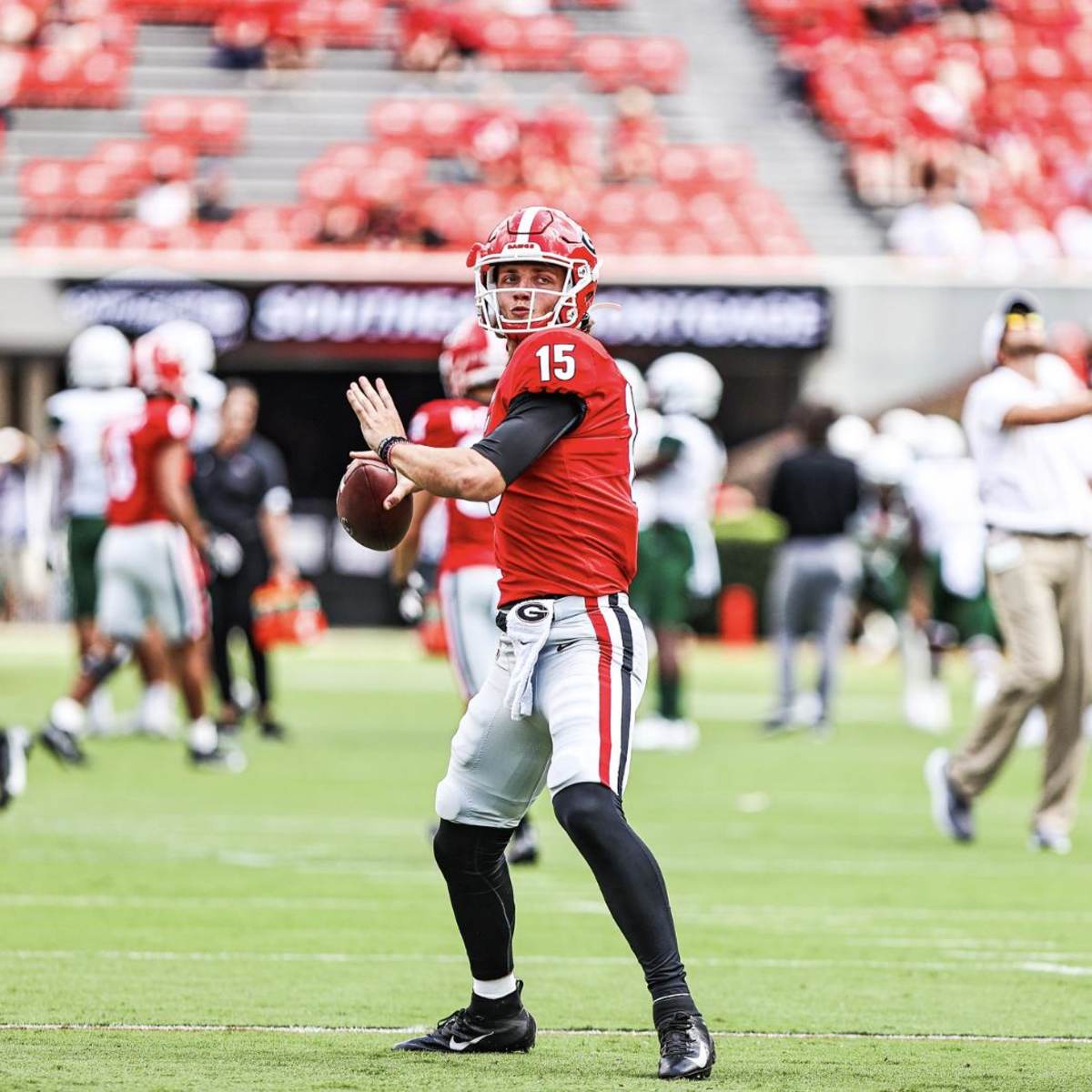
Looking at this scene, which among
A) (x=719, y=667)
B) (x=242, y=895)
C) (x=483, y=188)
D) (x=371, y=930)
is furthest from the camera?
(x=483, y=188)

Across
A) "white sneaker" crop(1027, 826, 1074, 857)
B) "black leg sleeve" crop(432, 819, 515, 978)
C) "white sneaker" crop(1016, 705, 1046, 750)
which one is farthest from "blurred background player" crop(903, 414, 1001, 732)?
"black leg sleeve" crop(432, 819, 515, 978)

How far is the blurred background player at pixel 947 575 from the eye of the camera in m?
15.2

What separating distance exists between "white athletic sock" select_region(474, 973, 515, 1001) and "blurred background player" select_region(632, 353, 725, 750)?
8476 millimetres

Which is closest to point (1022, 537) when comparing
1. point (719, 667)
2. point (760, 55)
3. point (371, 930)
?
point (371, 930)

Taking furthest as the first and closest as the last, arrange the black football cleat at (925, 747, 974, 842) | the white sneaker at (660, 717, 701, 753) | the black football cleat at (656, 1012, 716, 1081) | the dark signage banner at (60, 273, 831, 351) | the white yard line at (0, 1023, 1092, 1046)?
the dark signage banner at (60, 273, 831, 351)
the white sneaker at (660, 717, 701, 753)
the black football cleat at (925, 747, 974, 842)
the white yard line at (0, 1023, 1092, 1046)
the black football cleat at (656, 1012, 716, 1081)

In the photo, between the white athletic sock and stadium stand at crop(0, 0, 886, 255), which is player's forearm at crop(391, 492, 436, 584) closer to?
the white athletic sock

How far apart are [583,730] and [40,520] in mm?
20388

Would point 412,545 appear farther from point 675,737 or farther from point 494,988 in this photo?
point 675,737

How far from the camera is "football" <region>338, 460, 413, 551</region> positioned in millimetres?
5062

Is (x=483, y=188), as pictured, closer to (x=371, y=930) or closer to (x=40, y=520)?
(x=40, y=520)

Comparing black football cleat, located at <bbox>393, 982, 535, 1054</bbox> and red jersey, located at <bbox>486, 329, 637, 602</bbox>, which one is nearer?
red jersey, located at <bbox>486, 329, 637, 602</bbox>

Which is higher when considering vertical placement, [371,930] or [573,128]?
[573,128]

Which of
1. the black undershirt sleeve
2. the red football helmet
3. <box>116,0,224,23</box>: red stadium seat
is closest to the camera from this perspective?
the black undershirt sleeve

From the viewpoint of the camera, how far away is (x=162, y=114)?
2691 cm
